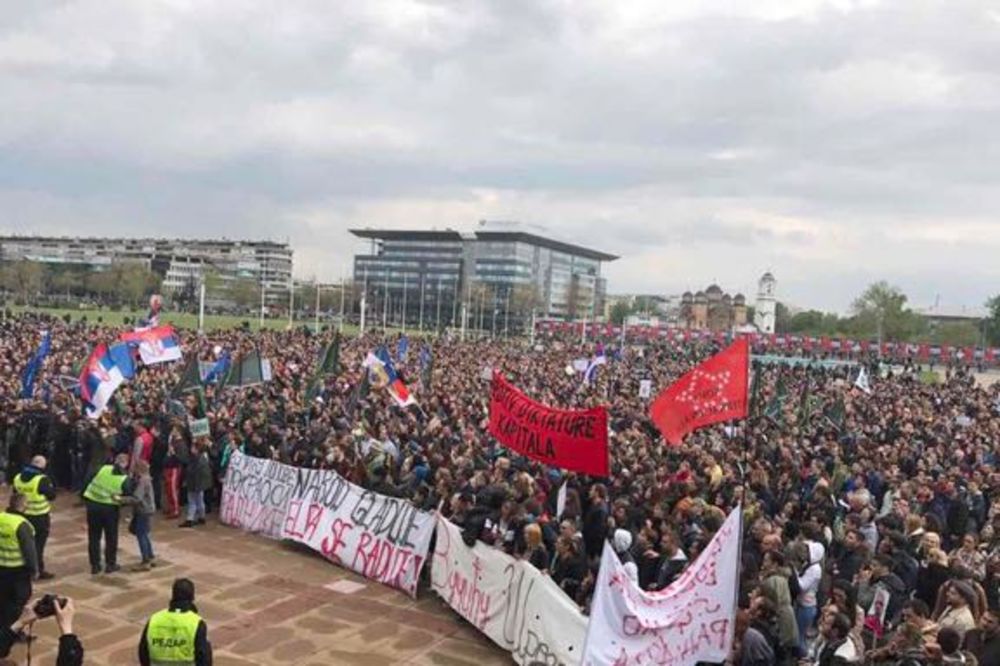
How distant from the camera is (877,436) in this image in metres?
21.4

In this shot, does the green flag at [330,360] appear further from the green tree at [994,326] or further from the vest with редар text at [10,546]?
the green tree at [994,326]

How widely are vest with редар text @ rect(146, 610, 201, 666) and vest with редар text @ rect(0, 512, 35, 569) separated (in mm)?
3235

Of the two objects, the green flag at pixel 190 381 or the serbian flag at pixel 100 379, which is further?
the green flag at pixel 190 381

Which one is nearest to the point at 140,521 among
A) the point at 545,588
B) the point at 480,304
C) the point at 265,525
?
the point at 265,525

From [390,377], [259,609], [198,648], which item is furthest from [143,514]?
[390,377]

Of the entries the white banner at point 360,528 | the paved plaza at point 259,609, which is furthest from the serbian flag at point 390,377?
the paved plaza at point 259,609

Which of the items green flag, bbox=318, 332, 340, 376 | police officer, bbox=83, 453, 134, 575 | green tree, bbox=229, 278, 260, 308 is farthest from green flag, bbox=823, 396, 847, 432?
green tree, bbox=229, 278, 260, 308

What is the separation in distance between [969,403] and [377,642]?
91.6 feet

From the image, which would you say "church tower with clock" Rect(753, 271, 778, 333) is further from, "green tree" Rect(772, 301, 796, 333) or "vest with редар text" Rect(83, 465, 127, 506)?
"vest with редар text" Rect(83, 465, 127, 506)

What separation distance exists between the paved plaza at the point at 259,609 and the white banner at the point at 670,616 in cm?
212

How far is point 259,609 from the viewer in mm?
10062

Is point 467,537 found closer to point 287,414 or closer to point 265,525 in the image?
point 265,525

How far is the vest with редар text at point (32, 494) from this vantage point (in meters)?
9.70

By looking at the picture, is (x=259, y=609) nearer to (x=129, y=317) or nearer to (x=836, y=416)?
(x=836, y=416)
